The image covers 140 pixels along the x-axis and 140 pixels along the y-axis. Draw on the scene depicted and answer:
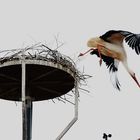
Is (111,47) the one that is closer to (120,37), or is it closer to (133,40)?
(120,37)

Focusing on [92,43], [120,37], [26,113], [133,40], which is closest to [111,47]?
[120,37]

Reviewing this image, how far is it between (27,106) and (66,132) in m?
2.11

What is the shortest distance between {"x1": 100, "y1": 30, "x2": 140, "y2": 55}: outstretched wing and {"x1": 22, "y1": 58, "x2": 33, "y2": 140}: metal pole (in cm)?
303

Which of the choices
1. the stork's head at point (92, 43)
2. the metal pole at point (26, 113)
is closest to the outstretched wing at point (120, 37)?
the stork's head at point (92, 43)

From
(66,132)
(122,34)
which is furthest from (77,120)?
(122,34)

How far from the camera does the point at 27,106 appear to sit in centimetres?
3628

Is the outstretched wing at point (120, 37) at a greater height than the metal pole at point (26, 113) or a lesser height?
greater

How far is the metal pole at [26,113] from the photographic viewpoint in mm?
34438

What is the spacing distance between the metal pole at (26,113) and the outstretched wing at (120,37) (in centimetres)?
303

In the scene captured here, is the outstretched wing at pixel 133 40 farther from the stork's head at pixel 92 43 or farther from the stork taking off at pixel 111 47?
the stork's head at pixel 92 43

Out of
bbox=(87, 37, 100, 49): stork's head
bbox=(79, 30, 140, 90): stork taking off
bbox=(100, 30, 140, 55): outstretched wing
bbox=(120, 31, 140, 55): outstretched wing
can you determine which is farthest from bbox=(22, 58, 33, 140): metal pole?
bbox=(120, 31, 140, 55): outstretched wing

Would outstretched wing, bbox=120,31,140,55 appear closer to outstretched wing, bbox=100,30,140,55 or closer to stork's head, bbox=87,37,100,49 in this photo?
outstretched wing, bbox=100,30,140,55

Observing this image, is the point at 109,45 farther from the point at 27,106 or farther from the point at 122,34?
the point at 27,106

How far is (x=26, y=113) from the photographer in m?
35.7
